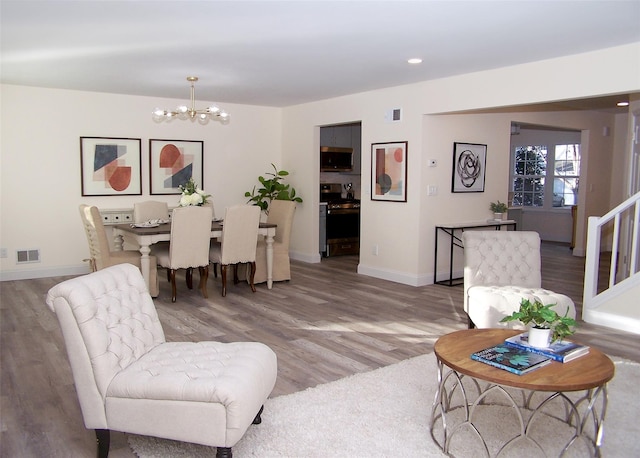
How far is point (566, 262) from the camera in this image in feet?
26.9

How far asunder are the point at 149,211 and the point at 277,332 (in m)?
3.09

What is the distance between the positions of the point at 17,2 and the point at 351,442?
3264mm

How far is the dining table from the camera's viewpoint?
542 cm

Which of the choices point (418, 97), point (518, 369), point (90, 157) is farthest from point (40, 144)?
point (518, 369)

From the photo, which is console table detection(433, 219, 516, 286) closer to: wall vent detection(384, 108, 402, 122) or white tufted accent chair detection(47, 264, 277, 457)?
wall vent detection(384, 108, 402, 122)

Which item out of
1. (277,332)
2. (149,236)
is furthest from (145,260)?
(277,332)

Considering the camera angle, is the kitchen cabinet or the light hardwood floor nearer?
the light hardwood floor

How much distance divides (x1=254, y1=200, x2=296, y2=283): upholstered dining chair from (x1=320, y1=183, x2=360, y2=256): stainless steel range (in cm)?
186

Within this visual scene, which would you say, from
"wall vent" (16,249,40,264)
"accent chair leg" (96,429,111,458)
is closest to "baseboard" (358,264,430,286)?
"wall vent" (16,249,40,264)

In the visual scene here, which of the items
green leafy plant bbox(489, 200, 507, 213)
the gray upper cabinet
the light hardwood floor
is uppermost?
the gray upper cabinet

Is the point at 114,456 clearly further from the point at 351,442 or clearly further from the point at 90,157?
the point at 90,157

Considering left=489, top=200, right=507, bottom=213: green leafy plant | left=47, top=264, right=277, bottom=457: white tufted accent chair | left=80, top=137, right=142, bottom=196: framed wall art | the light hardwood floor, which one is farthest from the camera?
left=489, top=200, right=507, bottom=213: green leafy plant

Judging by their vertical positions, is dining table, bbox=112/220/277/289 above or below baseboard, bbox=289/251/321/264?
above

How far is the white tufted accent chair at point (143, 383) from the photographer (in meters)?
2.27
